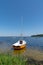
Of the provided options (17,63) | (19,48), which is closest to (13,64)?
(17,63)

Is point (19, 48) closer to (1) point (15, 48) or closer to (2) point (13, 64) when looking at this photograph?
(1) point (15, 48)

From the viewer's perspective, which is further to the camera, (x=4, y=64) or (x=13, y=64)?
(x=13, y=64)

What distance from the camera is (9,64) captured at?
7.73m

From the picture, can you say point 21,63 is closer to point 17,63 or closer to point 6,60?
point 17,63

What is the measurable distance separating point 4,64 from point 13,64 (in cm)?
74

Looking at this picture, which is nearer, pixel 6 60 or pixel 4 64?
pixel 4 64

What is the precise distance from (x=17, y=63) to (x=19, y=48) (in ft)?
76.0

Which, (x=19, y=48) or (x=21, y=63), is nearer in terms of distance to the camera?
(x=21, y=63)

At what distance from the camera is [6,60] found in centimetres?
813

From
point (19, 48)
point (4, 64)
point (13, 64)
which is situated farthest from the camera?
point (19, 48)

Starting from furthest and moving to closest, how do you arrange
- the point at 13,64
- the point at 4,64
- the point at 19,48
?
the point at 19,48, the point at 13,64, the point at 4,64

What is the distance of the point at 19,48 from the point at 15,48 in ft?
2.87

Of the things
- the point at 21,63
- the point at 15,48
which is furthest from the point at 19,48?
Result: the point at 21,63

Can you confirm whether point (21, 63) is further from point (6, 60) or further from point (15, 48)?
point (15, 48)
